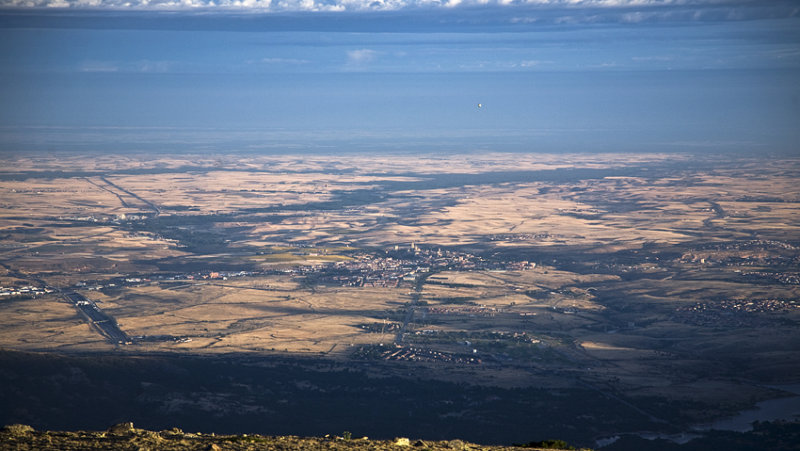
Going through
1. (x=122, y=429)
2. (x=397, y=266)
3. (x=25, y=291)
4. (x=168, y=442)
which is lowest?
(x=397, y=266)

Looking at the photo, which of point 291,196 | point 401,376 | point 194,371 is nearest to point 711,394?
point 401,376

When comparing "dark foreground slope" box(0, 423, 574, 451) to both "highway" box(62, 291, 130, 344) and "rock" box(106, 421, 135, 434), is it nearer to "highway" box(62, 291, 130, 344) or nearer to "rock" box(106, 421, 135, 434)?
"rock" box(106, 421, 135, 434)

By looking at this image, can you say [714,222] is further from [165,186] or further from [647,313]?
[165,186]

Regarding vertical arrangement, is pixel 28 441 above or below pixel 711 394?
above

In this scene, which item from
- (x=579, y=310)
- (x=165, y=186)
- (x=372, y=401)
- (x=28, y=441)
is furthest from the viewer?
(x=165, y=186)

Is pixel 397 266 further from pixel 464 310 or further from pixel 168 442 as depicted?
pixel 168 442

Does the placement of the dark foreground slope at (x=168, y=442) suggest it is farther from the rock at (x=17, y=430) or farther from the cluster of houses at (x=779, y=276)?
the cluster of houses at (x=779, y=276)

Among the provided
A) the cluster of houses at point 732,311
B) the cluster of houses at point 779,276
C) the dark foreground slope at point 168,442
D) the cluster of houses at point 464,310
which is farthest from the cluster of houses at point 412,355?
the cluster of houses at point 779,276

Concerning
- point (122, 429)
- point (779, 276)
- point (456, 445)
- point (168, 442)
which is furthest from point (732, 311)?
point (168, 442)
